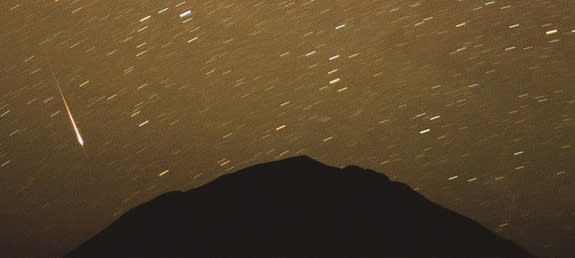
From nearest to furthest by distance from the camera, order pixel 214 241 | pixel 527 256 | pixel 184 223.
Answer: pixel 214 241 < pixel 184 223 < pixel 527 256

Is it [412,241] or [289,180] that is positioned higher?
[289,180]

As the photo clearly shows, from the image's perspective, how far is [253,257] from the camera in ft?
30.7

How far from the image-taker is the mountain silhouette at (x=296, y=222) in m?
10.1

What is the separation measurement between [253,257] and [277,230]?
39.1 inches

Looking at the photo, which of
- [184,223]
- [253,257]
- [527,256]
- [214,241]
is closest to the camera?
[253,257]

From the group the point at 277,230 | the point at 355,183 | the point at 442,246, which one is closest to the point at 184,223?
the point at 277,230

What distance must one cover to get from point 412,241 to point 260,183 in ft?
9.40

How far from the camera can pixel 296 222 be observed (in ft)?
35.4

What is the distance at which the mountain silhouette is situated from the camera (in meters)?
10.1

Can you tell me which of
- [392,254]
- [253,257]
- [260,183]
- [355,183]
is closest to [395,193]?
[355,183]

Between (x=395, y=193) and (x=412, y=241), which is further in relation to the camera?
(x=395, y=193)

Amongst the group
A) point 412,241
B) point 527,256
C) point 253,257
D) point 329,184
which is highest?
point 253,257

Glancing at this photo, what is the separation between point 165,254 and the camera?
10773 millimetres

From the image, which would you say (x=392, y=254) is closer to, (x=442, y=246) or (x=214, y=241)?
(x=442, y=246)
